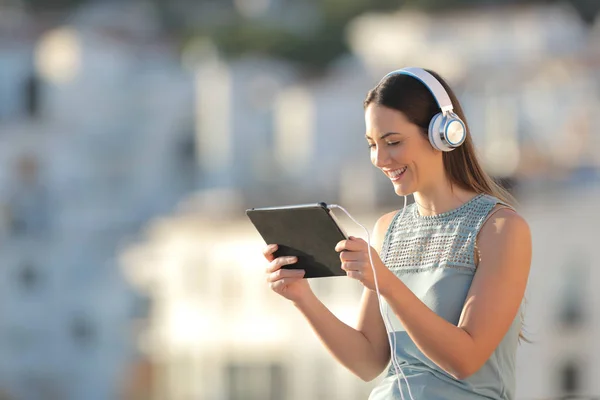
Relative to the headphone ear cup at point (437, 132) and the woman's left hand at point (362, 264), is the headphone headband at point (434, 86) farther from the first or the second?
the woman's left hand at point (362, 264)

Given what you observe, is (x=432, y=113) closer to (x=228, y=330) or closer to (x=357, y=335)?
(x=357, y=335)

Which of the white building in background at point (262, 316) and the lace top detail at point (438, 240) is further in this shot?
the white building in background at point (262, 316)

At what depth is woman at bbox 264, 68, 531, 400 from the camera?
3295mm

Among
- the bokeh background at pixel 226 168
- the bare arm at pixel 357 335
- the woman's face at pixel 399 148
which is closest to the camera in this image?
the woman's face at pixel 399 148

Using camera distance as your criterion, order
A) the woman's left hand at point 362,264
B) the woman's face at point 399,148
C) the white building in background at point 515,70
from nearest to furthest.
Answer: the woman's left hand at point 362,264
the woman's face at point 399,148
the white building in background at point 515,70

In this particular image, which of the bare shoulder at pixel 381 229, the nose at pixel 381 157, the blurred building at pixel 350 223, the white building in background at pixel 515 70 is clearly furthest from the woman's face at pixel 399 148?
the white building in background at pixel 515 70

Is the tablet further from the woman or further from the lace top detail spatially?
the lace top detail

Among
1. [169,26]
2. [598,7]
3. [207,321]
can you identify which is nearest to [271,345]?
[207,321]

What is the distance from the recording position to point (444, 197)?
11.7 ft

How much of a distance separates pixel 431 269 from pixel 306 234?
27 cm

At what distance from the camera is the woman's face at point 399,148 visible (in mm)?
3475

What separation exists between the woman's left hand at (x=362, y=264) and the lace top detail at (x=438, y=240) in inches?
8.3

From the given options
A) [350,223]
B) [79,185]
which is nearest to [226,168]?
[79,185]

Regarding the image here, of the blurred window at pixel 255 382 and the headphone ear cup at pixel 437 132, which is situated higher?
the headphone ear cup at pixel 437 132
